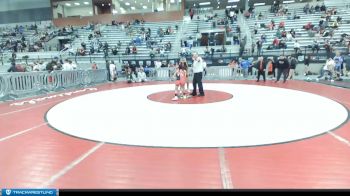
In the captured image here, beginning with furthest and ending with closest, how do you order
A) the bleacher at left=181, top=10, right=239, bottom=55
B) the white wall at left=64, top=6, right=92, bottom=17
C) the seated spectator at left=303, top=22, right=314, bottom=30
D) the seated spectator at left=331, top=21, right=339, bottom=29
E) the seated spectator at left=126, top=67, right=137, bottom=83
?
the white wall at left=64, top=6, right=92, bottom=17 < the bleacher at left=181, top=10, right=239, bottom=55 < the seated spectator at left=303, top=22, right=314, bottom=30 < the seated spectator at left=331, top=21, right=339, bottom=29 < the seated spectator at left=126, top=67, right=137, bottom=83

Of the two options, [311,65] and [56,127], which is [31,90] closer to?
[56,127]

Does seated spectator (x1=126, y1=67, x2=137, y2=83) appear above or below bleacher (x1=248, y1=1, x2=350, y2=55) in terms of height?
below

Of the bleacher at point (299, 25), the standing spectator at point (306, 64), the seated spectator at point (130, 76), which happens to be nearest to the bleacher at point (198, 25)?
the bleacher at point (299, 25)

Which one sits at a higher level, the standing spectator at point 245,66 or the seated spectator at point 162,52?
the seated spectator at point 162,52

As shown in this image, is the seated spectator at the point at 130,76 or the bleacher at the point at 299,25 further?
the bleacher at the point at 299,25

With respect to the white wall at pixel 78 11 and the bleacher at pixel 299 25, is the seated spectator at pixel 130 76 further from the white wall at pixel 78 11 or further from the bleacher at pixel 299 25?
the white wall at pixel 78 11

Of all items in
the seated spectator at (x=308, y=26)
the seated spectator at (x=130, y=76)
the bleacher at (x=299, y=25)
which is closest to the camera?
the seated spectator at (x=130, y=76)

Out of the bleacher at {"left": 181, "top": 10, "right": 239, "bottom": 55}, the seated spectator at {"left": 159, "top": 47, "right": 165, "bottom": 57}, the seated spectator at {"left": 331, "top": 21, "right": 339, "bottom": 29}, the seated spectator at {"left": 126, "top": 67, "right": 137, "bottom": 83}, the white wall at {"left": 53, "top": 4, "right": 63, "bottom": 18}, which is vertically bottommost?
the seated spectator at {"left": 126, "top": 67, "right": 137, "bottom": 83}

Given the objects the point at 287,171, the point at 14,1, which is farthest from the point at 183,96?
the point at 14,1

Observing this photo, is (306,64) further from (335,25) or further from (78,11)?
(78,11)

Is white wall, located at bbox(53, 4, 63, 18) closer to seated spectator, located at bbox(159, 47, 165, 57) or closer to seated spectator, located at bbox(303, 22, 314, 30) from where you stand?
seated spectator, located at bbox(159, 47, 165, 57)

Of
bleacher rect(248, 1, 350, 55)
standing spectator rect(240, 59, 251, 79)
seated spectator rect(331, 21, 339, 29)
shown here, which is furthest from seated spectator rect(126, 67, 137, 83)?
seated spectator rect(331, 21, 339, 29)

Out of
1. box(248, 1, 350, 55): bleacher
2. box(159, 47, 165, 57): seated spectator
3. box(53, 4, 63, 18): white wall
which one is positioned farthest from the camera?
box(53, 4, 63, 18): white wall

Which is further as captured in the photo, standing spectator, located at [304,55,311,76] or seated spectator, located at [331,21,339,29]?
seated spectator, located at [331,21,339,29]
